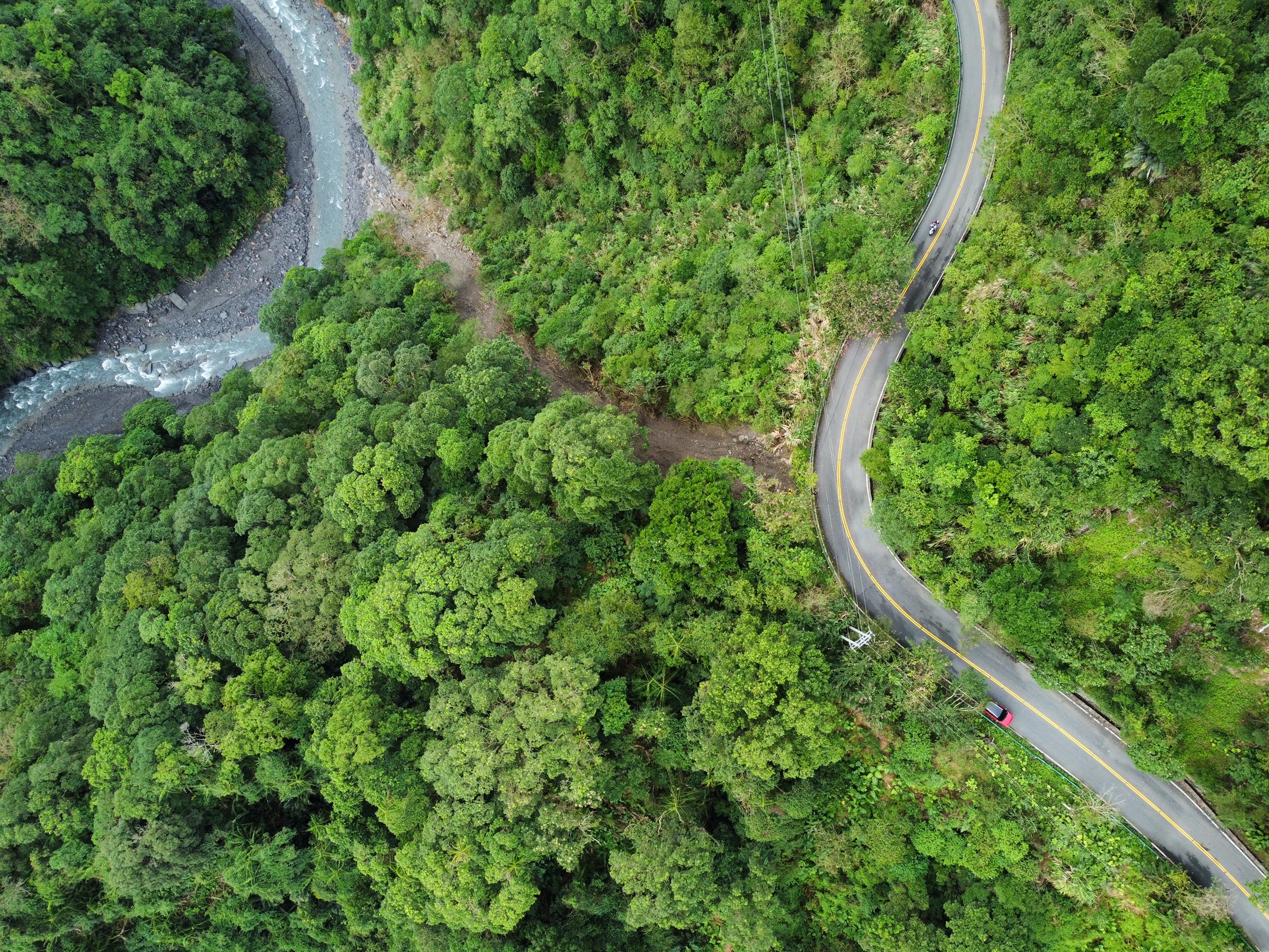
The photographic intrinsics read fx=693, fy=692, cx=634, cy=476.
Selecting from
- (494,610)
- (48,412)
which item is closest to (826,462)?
(494,610)

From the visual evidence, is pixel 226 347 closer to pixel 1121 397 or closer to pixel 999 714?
pixel 999 714

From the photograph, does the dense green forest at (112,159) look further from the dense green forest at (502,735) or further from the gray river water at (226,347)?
the dense green forest at (502,735)

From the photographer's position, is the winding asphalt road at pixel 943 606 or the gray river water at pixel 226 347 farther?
the gray river water at pixel 226 347

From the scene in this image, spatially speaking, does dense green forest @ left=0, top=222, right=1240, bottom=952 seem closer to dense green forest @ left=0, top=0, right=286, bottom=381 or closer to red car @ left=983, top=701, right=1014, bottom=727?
red car @ left=983, top=701, right=1014, bottom=727

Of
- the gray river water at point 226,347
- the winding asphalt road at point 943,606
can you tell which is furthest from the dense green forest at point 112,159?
the winding asphalt road at point 943,606

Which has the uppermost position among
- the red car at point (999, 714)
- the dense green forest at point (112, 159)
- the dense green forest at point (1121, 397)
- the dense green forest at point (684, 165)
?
the dense green forest at point (112, 159)

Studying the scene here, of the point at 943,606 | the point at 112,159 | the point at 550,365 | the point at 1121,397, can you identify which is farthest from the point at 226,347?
the point at 1121,397

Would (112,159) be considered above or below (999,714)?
above
